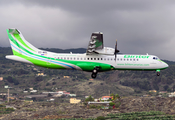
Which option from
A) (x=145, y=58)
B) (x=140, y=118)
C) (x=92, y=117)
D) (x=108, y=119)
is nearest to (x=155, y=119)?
(x=140, y=118)

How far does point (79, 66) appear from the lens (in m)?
51.8

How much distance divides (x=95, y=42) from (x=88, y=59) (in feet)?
17.7

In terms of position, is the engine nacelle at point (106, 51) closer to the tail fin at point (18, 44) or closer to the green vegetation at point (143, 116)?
the tail fin at point (18, 44)

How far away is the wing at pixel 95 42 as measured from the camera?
4556 centimetres

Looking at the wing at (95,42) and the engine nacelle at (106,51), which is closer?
the wing at (95,42)

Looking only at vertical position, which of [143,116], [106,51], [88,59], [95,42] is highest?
[95,42]

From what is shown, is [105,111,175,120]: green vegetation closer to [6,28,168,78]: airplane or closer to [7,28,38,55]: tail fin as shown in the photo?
[6,28,168,78]: airplane

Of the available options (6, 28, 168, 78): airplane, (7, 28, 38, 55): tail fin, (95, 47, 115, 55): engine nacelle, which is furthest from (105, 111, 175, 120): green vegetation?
(7, 28, 38, 55): tail fin

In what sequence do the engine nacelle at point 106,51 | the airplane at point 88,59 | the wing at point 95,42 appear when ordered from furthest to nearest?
the airplane at point 88,59
the engine nacelle at point 106,51
the wing at point 95,42

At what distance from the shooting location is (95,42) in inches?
1889

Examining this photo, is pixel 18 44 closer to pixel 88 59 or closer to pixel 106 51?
pixel 88 59

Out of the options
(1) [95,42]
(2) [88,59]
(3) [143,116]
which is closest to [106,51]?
(1) [95,42]

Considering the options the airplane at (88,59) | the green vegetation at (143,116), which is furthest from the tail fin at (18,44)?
the green vegetation at (143,116)

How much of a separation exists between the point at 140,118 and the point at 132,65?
136 metres
